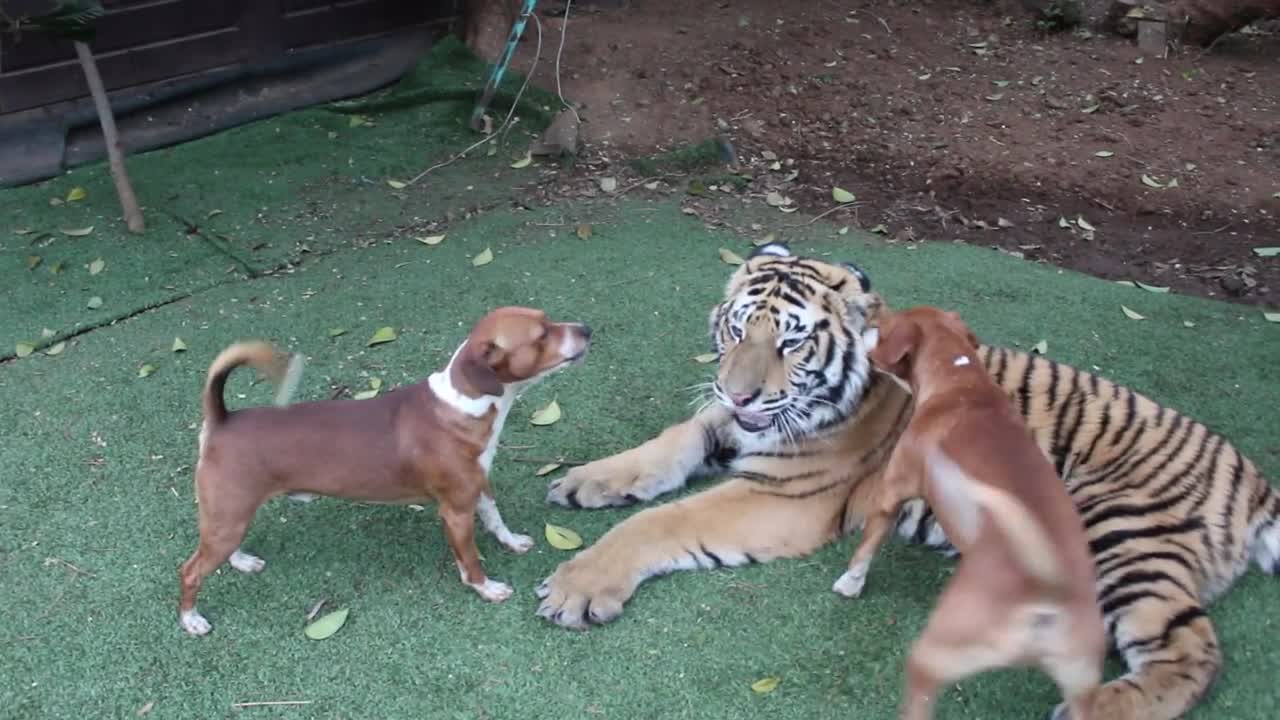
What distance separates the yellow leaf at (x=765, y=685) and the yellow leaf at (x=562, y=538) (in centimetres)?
78

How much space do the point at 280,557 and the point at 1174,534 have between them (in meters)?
2.67

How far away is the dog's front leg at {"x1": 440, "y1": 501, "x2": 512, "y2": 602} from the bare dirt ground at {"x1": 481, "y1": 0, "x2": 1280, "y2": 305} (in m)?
3.50

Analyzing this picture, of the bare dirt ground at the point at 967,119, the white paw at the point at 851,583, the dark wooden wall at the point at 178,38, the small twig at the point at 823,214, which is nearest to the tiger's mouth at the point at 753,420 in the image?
the white paw at the point at 851,583

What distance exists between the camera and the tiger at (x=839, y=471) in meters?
2.81

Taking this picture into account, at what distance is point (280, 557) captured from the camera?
10.4ft

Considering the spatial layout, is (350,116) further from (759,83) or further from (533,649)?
(533,649)

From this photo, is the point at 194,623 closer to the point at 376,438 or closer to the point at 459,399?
the point at 376,438

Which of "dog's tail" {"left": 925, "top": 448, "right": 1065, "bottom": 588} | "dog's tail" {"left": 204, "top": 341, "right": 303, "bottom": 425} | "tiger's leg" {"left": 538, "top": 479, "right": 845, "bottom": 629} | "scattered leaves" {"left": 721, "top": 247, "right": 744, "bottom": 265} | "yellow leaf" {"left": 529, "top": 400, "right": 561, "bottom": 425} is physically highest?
"dog's tail" {"left": 925, "top": 448, "right": 1065, "bottom": 588}

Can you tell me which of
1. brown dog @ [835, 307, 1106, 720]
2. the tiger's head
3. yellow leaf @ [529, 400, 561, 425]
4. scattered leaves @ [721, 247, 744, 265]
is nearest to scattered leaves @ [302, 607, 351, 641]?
yellow leaf @ [529, 400, 561, 425]

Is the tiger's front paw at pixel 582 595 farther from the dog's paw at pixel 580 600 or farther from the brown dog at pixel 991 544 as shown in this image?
the brown dog at pixel 991 544

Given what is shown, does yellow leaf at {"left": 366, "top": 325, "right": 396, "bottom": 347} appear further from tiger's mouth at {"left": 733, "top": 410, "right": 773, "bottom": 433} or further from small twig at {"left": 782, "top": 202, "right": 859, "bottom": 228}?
small twig at {"left": 782, "top": 202, "right": 859, "bottom": 228}

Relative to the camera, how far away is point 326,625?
9.60ft

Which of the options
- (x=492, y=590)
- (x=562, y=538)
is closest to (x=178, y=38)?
(x=562, y=538)

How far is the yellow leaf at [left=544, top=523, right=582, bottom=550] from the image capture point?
Answer: 10.6 ft
